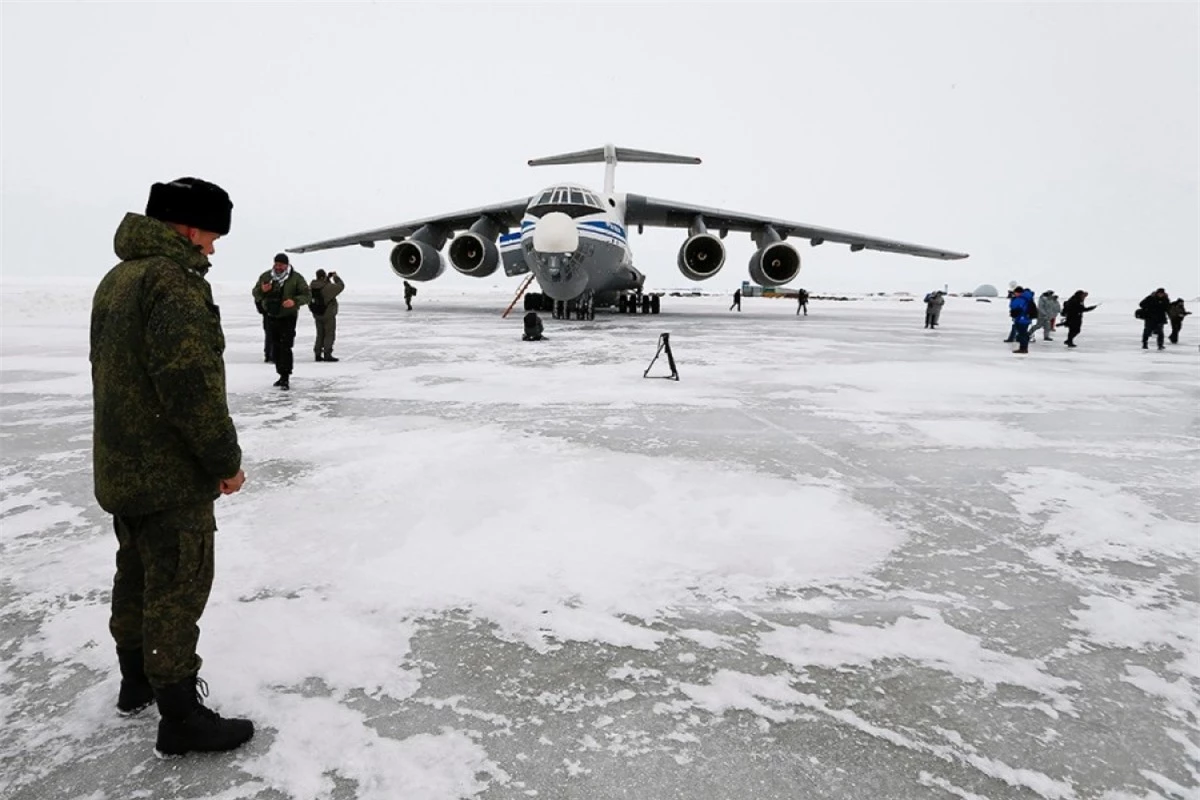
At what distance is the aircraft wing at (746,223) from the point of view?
70.6ft

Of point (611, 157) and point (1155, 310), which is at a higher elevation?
point (611, 157)

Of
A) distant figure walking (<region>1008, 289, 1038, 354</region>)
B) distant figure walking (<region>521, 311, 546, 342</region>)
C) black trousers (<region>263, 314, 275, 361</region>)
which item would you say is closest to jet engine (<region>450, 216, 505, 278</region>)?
distant figure walking (<region>521, 311, 546, 342</region>)

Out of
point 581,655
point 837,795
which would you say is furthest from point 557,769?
point 837,795

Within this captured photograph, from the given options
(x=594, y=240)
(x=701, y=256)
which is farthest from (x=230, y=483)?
(x=701, y=256)

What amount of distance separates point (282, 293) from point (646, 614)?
725 cm

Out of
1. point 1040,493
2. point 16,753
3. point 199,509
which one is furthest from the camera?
point 1040,493

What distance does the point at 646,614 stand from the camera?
2.74 metres

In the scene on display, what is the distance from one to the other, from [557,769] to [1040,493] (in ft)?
12.5

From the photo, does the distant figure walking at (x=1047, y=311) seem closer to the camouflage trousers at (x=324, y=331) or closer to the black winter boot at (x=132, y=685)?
the camouflage trousers at (x=324, y=331)

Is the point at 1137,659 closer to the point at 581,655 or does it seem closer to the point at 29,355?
the point at 581,655

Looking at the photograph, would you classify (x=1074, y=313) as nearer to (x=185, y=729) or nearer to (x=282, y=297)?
(x=282, y=297)

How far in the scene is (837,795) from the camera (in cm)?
180

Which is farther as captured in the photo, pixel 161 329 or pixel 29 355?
pixel 29 355

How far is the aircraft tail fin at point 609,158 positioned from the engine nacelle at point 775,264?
501 centimetres
